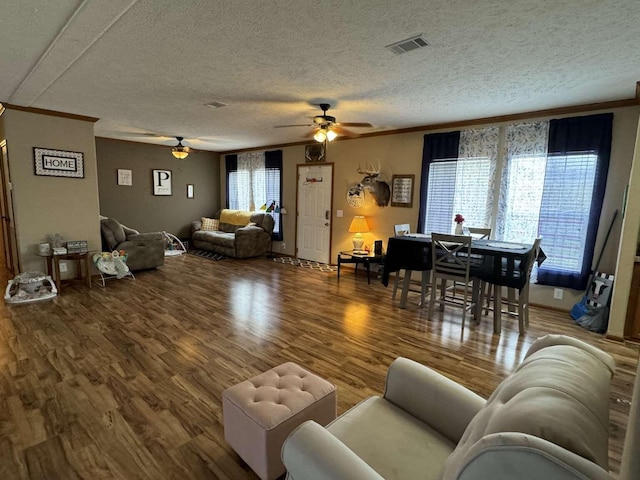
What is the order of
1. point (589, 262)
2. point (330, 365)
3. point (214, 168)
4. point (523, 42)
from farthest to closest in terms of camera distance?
1. point (214, 168)
2. point (589, 262)
3. point (330, 365)
4. point (523, 42)

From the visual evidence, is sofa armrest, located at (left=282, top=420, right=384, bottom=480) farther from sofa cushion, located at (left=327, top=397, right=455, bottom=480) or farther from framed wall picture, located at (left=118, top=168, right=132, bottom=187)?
framed wall picture, located at (left=118, top=168, right=132, bottom=187)

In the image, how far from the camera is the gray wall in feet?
23.4

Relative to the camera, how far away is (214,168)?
8875 mm

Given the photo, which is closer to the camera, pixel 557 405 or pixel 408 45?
pixel 557 405

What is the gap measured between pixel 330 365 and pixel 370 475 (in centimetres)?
179

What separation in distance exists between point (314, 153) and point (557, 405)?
6224 millimetres

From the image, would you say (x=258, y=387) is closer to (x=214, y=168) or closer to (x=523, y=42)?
(x=523, y=42)

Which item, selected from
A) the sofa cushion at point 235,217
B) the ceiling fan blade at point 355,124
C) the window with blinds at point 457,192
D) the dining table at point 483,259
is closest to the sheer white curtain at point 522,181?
the window with blinds at point 457,192

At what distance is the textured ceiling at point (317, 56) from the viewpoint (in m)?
1.99

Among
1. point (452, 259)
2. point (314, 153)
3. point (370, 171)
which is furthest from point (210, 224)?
point (452, 259)

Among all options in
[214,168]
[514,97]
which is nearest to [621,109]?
[514,97]

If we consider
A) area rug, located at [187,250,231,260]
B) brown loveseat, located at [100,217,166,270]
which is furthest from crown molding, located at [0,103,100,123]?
area rug, located at [187,250,231,260]

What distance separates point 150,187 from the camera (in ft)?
25.5

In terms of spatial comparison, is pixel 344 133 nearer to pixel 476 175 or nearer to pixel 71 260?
pixel 476 175
